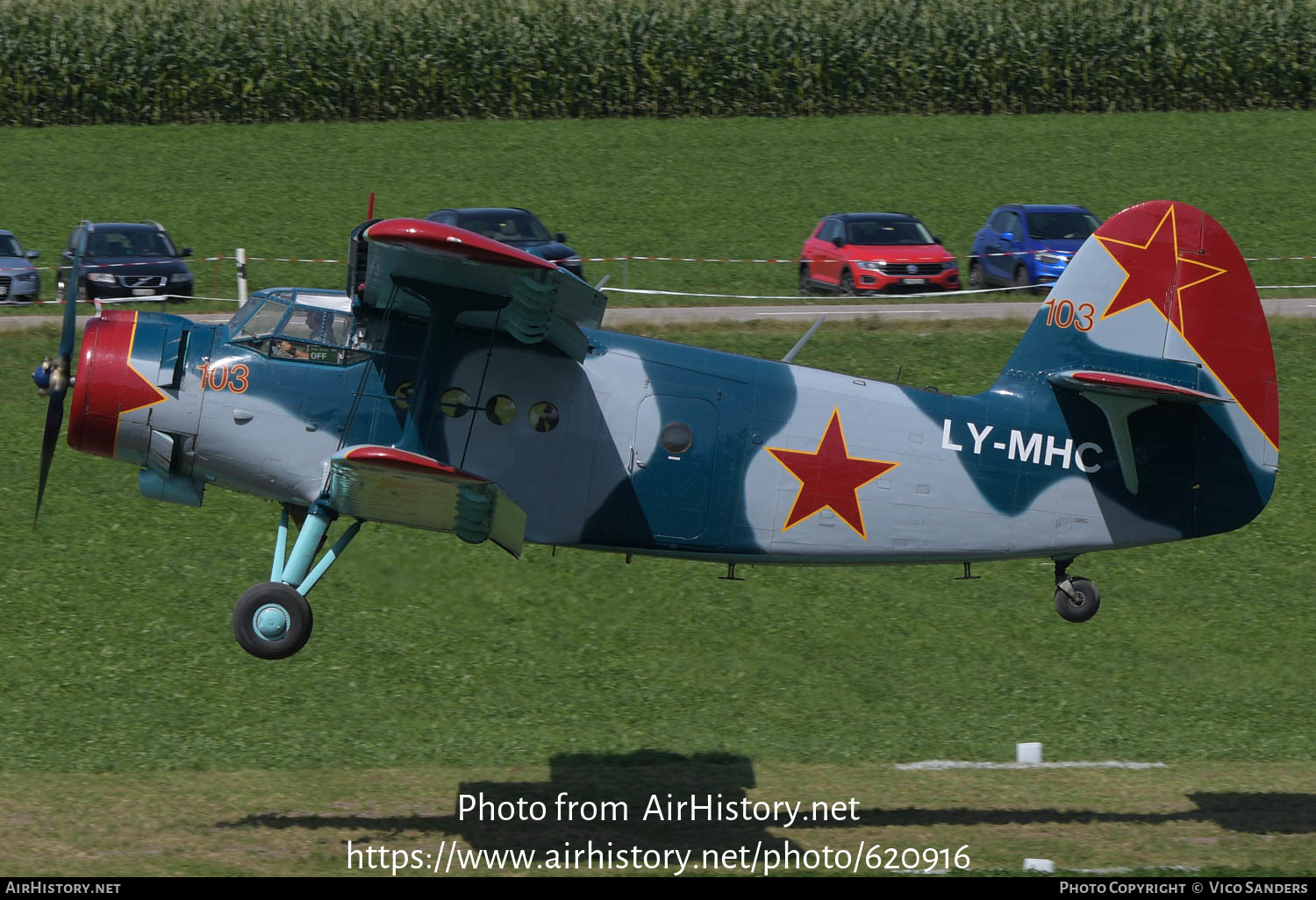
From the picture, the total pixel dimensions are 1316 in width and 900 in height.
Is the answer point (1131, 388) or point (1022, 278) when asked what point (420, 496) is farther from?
point (1022, 278)

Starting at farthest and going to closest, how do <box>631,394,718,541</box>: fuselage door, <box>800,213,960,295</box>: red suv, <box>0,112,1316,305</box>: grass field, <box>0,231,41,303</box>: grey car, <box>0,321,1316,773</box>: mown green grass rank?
<box>0,112,1316,305</box>: grass field
<box>800,213,960,295</box>: red suv
<box>0,231,41,303</box>: grey car
<box>0,321,1316,773</box>: mown green grass
<box>631,394,718,541</box>: fuselage door

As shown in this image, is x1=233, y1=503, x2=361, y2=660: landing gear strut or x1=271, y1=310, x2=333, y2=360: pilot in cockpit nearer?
x1=233, y1=503, x2=361, y2=660: landing gear strut

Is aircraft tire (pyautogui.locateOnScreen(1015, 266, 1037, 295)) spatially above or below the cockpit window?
below

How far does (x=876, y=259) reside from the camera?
30641mm

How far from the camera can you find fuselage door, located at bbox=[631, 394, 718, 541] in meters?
13.1

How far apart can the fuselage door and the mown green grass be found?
3.15m

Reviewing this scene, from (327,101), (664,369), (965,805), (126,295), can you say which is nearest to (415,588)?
(664,369)

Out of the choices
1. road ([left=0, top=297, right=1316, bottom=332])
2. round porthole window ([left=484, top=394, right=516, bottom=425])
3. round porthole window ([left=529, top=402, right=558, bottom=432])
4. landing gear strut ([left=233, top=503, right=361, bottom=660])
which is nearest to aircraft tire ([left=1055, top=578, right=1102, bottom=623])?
round porthole window ([left=529, top=402, right=558, bottom=432])

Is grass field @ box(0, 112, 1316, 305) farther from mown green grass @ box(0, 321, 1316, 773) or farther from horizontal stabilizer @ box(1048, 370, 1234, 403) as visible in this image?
horizontal stabilizer @ box(1048, 370, 1234, 403)

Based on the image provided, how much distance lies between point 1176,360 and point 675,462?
433cm

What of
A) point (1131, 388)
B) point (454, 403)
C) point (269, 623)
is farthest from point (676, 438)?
point (1131, 388)

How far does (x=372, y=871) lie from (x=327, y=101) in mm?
39546

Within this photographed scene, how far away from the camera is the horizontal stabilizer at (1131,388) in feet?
41.8

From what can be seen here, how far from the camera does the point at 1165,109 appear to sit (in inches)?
2050
